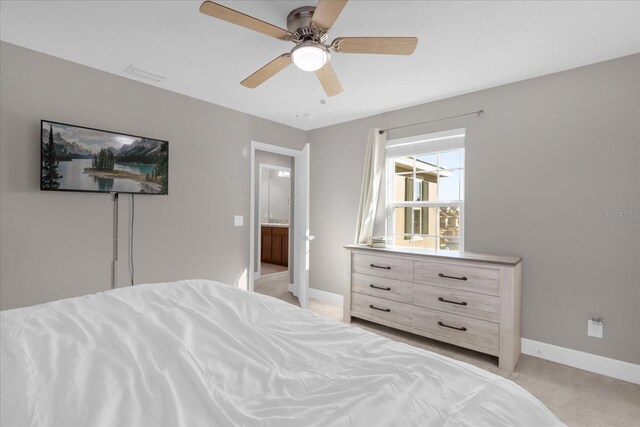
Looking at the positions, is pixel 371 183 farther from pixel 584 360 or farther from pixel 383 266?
pixel 584 360

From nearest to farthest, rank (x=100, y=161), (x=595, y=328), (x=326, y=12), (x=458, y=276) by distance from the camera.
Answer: (x=326, y=12) → (x=595, y=328) → (x=100, y=161) → (x=458, y=276)

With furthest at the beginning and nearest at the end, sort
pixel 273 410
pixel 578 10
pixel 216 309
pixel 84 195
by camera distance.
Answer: pixel 84 195
pixel 578 10
pixel 216 309
pixel 273 410

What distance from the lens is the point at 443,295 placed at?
9.20ft

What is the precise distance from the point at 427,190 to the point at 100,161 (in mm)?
3180

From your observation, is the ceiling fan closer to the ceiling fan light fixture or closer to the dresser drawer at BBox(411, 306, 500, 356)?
the ceiling fan light fixture

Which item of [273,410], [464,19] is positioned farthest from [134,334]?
[464,19]

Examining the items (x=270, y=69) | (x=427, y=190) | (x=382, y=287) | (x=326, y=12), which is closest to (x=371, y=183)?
(x=427, y=190)

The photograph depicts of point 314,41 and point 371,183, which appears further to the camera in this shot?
point 371,183

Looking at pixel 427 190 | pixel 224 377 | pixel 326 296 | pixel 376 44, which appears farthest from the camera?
pixel 326 296

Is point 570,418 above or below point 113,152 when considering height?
below

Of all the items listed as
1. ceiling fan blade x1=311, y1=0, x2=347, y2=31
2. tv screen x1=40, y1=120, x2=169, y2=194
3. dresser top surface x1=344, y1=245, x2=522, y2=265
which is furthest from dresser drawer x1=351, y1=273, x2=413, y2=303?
ceiling fan blade x1=311, y1=0, x2=347, y2=31

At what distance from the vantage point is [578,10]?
1.86 metres

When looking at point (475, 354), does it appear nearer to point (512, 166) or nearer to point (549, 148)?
point (512, 166)

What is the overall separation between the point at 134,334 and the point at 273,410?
662 mm
